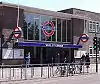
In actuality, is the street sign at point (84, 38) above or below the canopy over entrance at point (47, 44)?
above

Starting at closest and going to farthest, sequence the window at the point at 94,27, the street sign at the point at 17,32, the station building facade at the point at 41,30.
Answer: the street sign at the point at 17,32 → the station building facade at the point at 41,30 → the window at the point at 94,27

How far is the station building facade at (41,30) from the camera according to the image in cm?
3231

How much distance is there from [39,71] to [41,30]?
15658 millimetres

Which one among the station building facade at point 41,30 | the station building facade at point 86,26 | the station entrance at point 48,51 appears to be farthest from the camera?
the station building facade at point 86,26

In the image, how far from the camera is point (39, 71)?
70.3ft

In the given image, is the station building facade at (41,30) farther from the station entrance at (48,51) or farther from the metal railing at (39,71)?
the metal railing at (39,71)

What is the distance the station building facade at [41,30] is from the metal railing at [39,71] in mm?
9917

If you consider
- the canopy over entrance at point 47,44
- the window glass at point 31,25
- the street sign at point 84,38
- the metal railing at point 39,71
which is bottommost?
the metal railing at point 39,71

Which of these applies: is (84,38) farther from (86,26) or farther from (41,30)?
(41,30)

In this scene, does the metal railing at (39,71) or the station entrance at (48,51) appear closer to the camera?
the metal railing at (39,71)

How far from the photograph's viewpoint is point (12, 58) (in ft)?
106

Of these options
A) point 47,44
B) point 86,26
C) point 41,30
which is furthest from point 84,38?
point 41,30

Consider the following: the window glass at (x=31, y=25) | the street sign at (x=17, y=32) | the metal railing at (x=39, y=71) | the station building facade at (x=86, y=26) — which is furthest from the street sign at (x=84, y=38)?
the metal railing at (x=39, y=71)

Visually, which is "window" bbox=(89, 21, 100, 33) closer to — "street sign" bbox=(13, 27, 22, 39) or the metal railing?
"street sign" bbox=(13, 27, 22, 39)
